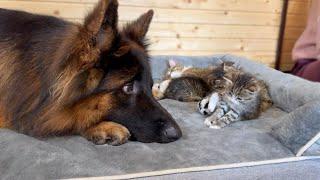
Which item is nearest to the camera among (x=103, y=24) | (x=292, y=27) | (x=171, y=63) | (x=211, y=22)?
(x=103, y=24)

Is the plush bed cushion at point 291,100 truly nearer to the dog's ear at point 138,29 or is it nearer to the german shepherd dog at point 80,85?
the german shepherd dog at point 80,85

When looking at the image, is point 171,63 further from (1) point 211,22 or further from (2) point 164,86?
(1) point 211,22

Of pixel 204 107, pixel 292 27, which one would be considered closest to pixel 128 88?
pixel 204 107

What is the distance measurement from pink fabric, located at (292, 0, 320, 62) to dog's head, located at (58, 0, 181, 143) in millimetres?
1947

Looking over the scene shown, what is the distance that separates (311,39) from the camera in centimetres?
316

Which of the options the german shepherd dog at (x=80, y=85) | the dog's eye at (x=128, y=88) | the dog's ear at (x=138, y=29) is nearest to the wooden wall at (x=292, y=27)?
the dog's ear at (x=138, y=29)

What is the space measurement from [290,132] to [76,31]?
942 mm

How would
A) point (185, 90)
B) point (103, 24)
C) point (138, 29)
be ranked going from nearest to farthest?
point (103, 24)
point (138, 29)
point (185, 90)

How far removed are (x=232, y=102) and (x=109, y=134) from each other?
700 millimetres

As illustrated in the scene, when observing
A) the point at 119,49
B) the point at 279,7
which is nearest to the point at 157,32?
the point at 279,7

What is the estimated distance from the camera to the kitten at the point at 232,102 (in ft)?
6.16

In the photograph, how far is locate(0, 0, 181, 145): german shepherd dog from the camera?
4.58ft

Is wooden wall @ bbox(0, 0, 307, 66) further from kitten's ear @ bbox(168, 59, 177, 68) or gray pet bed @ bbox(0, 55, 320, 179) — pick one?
gray pet bed @ bbox(0, 55, 320, 179)

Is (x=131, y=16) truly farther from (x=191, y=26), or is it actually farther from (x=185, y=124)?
(x=185, y=124)
